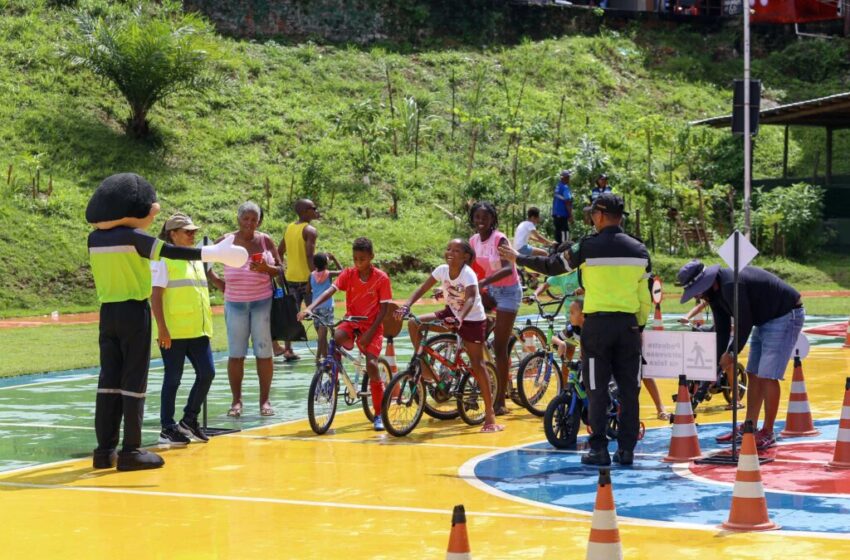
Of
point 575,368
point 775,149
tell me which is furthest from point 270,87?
point 575,368

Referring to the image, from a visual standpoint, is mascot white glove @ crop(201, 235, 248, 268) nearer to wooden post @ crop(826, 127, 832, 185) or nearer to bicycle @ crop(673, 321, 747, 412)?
bicycle @ crop(673, 321, 747, 412)

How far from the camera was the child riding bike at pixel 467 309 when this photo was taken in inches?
532

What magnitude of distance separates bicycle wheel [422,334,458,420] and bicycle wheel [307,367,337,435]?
3.21 ft

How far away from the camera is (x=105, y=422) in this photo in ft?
39.0

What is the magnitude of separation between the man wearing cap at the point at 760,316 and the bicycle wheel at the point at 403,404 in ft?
9.13

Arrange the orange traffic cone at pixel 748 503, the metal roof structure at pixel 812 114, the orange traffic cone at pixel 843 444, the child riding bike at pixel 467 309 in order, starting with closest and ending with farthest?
the orange traffic cone at pixel 748 503
the orange traffic cone at pixel 843 444
the child riding bike at pixel 467 309
the metal roof structure at pixel 812 114

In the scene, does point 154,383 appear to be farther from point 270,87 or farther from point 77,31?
point 270,87

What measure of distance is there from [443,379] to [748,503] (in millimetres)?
5485

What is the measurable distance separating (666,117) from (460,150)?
852 cm

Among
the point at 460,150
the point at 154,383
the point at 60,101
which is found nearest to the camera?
the point at 154,383

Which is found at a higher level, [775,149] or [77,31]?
[77,31]

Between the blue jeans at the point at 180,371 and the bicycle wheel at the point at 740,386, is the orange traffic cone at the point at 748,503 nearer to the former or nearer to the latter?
the blue jeans at the point at 180,371

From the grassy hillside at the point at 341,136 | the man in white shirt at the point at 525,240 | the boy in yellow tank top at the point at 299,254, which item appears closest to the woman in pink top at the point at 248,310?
the boy in yellow tank top at the point at 299,254

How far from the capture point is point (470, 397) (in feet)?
45.6
